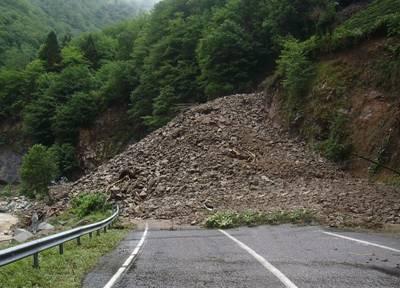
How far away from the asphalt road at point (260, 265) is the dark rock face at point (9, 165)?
196ft

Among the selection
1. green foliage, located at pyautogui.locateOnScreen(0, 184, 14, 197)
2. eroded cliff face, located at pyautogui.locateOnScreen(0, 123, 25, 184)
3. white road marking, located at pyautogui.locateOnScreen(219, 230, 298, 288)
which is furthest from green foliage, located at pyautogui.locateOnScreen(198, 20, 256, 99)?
white road marking, located at pyautogui.locateOnScreen(219, 230, 298, 288)

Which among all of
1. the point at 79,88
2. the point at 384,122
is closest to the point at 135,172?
the point at 384,122

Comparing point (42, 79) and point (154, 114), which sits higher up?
point (42, 79)

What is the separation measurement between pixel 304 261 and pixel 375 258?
4.86 feet

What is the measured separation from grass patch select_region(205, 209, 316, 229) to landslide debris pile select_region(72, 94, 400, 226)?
84 cm

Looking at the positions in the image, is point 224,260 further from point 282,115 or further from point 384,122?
point 282,115

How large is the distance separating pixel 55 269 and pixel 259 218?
13033mm

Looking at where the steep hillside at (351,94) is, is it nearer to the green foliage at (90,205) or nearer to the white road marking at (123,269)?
the green foliage at (90,205)

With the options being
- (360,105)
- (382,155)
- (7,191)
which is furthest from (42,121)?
(382,155)

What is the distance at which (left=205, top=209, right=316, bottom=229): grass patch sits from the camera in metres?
19.7

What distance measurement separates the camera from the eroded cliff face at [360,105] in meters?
25.1

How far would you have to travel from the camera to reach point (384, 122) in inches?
1020

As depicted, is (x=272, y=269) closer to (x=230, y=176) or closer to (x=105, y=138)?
(x=230, y=176)

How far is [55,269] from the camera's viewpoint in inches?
341
